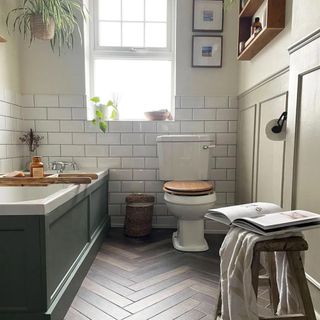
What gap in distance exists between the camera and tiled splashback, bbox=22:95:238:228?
2.51m

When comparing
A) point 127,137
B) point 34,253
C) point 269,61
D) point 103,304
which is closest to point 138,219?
point 127,137

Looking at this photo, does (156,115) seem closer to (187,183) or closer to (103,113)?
(103,113)

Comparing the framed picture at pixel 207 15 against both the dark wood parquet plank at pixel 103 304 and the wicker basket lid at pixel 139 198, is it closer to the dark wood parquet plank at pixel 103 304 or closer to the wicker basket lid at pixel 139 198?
the wicker basket lid at pixel 139 198

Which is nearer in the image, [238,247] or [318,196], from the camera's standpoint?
[238,247]

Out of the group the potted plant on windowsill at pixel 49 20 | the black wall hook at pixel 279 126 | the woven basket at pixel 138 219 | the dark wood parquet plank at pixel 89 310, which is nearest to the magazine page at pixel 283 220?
the black wall hook at pixel 279 126

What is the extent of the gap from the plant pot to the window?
55 cm

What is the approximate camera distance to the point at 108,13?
264cm

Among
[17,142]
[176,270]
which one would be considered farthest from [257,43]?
[17,142]

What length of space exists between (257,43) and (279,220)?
1.29 meters

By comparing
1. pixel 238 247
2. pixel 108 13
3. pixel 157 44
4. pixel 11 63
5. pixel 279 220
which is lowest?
pixel 238 247

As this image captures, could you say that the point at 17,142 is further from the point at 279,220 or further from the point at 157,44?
the point at 279,220

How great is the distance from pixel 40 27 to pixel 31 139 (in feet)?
3.02

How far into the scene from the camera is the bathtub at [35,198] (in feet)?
3.51

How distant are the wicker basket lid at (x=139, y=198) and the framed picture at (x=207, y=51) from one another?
1.25m
